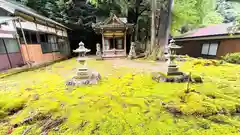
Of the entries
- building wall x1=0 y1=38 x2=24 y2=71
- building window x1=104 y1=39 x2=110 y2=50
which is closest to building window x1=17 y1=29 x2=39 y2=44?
building wall x1=0 y1=38 x2=24 y2=71

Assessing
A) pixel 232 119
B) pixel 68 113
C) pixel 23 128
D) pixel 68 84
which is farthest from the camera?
pixel 68 84

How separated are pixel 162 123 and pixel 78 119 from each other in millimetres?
1545

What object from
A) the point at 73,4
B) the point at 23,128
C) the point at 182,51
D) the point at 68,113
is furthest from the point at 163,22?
the point at 73,4

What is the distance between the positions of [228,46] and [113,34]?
992 centimetres

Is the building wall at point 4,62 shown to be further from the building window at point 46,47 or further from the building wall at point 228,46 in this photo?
the building wall at point 228,46

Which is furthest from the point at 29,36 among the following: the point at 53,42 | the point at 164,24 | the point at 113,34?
the point at 164,24

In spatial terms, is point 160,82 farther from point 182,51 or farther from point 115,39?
point 182,51

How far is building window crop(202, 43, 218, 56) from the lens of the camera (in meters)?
11.1

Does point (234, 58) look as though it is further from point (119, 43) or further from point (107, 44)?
point (107, 44)

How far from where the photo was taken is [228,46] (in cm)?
997

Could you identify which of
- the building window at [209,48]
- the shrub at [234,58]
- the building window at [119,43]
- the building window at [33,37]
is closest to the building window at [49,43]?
the building window at [33,37]

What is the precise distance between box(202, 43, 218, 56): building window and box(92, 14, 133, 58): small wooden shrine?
7250mm

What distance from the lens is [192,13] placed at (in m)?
12.0

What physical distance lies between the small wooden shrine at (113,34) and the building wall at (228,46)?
25.8 feet
